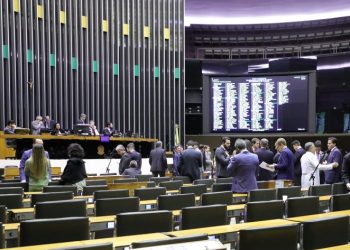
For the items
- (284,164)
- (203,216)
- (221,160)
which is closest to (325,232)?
(203,216)

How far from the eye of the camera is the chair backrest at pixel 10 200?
4.80 meters

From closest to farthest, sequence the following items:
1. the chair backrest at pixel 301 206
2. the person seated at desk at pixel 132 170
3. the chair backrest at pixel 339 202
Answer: the chair backrest at pixel 301 206
the chair backrest at pixel 339 202
the person seated at desk at pixel 132 170

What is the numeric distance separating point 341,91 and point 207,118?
4822 millimetres

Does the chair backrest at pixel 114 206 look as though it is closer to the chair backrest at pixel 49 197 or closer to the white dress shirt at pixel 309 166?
the chair backrest at pixel 49 197

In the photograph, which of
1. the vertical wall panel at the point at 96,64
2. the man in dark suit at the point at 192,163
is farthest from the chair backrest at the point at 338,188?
the vertical wall panel at the point at 96,64

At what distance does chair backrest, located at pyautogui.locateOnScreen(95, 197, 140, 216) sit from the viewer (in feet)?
14.9

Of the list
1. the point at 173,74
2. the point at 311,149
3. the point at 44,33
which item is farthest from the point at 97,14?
the point at 311,149

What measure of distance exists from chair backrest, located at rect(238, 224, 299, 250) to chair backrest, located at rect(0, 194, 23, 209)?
2851 millimetres

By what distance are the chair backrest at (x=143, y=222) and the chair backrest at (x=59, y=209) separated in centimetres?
79

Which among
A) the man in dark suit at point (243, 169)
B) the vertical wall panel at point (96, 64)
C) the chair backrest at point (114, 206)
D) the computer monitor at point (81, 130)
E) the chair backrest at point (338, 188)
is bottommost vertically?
the chair backrest at point (338, 188)

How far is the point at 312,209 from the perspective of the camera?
15.2 feet

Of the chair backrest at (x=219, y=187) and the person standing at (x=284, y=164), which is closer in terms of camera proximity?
the chair backrest at (x=219, y=187)

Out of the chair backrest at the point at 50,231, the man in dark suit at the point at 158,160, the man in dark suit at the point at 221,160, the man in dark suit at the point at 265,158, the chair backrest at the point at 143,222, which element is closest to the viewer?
the chair backrest at the point at 50,231

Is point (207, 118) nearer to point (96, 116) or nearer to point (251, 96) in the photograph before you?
point (251, 96)
